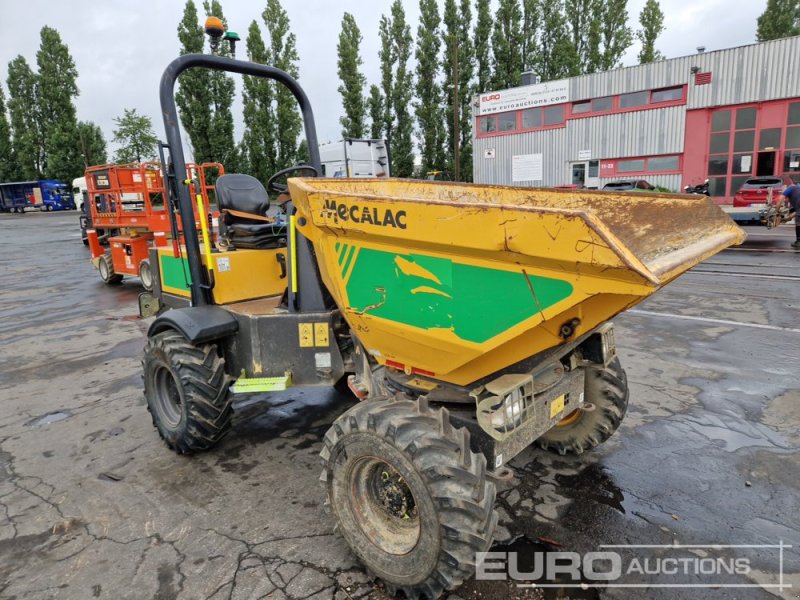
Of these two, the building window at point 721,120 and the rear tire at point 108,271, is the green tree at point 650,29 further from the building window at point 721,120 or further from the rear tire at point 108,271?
the rear tire at point 108,271

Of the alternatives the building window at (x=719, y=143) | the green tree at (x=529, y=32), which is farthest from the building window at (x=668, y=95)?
the green tree at (x=529, y=32)

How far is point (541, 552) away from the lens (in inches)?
108

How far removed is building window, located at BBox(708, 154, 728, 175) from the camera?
904 inches

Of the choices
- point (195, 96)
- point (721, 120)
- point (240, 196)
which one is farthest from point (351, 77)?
point (240, 196)

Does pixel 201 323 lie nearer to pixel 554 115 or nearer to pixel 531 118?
pixel 554 115

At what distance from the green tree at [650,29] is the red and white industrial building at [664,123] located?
41.4 feet

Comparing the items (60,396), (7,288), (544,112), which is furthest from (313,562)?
(544,112)

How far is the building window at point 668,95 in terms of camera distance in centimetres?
2353

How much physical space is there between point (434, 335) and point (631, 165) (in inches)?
1039

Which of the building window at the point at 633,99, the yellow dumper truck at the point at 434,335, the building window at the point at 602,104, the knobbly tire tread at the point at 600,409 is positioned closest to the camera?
the yellow dumper truck at the point at 434,335

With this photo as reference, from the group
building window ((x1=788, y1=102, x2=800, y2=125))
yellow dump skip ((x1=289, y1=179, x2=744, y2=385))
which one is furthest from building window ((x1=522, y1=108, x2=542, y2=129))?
yellow dump skip ((x1=289, y1=179, x2=744, y2=385))

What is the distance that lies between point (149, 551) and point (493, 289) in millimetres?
2331

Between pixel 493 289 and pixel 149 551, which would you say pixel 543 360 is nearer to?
pixel 493 289

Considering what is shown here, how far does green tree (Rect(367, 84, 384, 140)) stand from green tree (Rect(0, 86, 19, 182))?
3799cm
